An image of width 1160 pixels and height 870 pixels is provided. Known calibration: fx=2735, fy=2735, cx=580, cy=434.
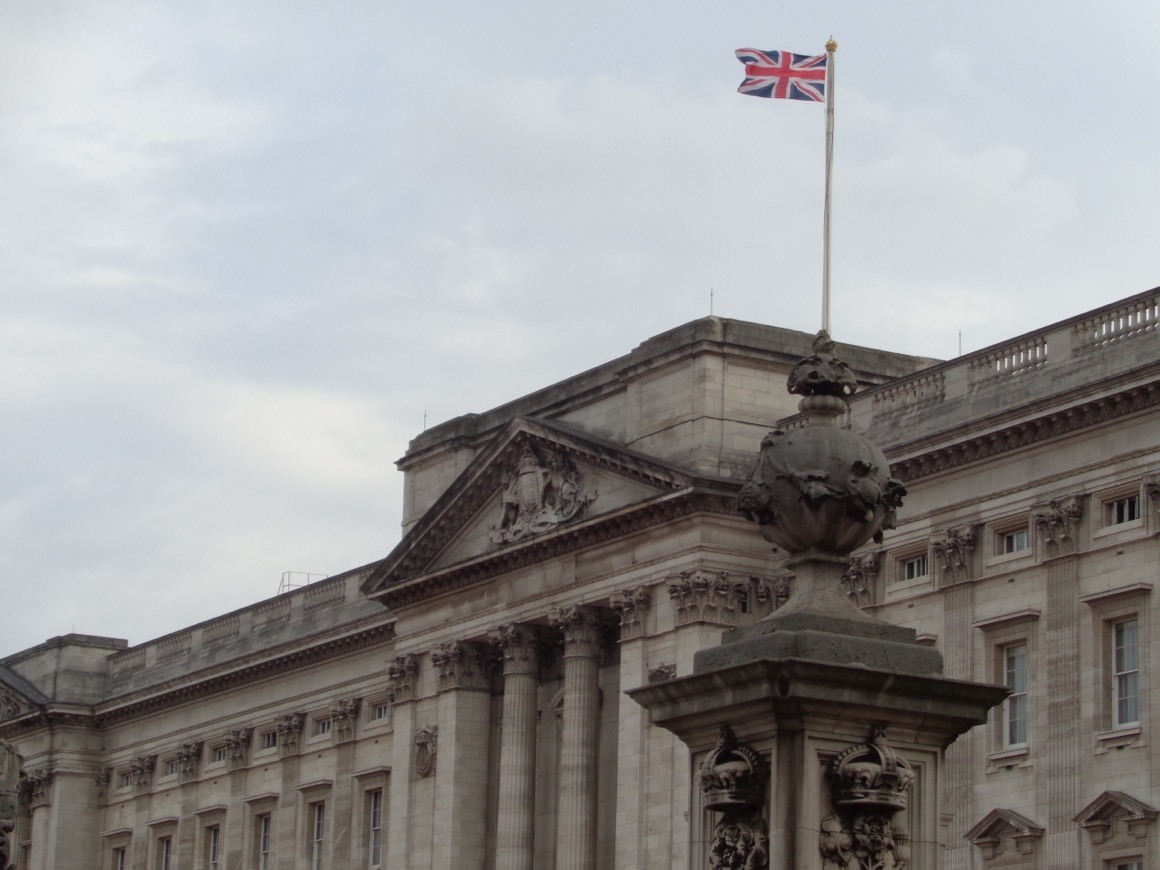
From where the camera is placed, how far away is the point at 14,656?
9969 centimetres

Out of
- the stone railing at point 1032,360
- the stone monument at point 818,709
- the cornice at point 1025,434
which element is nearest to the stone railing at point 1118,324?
the stone railing at point 1032,360

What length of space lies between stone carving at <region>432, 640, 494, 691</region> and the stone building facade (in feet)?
0.26

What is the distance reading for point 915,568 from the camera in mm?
55969

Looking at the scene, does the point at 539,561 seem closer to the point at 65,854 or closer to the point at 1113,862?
the point at 1113,862

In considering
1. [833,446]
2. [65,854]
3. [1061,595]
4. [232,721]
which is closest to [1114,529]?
[1061,595]

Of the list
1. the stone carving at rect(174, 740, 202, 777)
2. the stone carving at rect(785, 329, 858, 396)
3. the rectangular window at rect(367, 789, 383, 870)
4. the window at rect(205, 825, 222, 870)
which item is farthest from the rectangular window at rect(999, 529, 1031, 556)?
the stone carving at rect(174, 740, 202, 777)

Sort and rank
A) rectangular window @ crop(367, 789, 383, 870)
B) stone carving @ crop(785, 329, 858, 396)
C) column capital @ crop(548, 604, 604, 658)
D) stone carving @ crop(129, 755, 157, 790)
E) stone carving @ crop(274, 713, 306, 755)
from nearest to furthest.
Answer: stone carving @ crop(785, 329, 858, 396) < column capital @ crop(548, 604, 604, 658) < rectangular window @ crop(367, 789, 383, 870) < stone carving @ crop(274, 713, 306, 755) < stone carving @ crop(129, 755, 157, 790)

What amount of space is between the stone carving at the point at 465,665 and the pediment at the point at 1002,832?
1929 cm

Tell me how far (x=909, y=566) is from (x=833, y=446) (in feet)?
130

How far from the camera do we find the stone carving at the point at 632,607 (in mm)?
61562

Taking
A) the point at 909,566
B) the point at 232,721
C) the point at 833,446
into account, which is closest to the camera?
the point at 833,446

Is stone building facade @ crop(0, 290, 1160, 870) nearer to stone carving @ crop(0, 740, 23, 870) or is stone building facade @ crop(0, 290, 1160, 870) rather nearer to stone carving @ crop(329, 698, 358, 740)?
stone carving @ crop(329, 698, 358, 740)

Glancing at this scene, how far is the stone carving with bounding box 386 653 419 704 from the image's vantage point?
234 feet

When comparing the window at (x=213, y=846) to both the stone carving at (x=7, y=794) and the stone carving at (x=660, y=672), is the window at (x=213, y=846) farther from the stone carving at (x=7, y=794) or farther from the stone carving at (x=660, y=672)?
the stone carving at (x=7, y=794)
